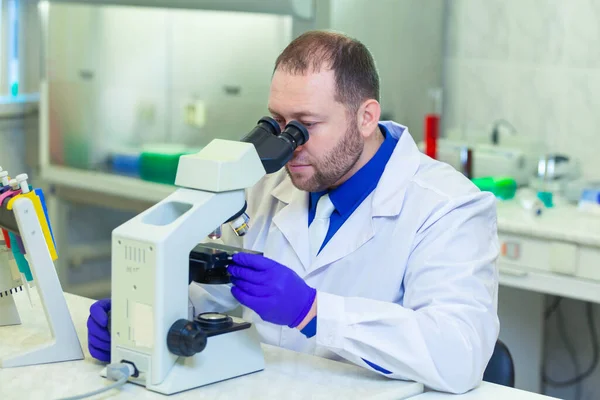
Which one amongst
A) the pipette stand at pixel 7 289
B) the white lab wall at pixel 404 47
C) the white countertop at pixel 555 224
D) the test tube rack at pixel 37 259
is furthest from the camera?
the white lab wall at pixel 404 47

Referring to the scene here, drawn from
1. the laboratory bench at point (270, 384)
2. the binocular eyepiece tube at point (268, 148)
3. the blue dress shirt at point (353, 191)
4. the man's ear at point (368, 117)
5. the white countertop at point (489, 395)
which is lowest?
the white countertop at point (489, 395)

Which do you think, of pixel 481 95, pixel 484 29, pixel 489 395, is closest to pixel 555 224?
pixel 481 95

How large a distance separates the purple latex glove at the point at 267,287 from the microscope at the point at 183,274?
0.03 m

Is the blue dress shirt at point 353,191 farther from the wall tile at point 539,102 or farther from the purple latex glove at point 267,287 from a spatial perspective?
the wall tile at point 539,102

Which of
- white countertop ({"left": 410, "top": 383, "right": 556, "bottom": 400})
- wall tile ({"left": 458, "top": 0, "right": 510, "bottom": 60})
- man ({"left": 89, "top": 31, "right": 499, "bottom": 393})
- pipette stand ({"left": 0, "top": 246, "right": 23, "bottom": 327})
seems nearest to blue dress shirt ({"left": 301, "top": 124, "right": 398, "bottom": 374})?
man ({"left": 89, "top": 31, "right": 499, "bottom": 393})

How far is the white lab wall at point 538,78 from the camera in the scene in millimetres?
3000

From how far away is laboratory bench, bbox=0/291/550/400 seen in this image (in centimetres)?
135

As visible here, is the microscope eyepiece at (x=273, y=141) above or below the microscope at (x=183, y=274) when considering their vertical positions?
above

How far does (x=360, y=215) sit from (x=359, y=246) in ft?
0.20

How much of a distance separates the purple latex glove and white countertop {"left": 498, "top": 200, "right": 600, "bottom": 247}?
119 cm

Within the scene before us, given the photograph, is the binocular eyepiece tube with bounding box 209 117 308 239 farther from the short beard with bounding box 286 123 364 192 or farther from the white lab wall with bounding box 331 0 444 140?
the white lab wall with bounding box 331 0 444 140

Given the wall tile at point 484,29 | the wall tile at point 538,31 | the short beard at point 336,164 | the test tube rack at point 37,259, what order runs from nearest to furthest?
the test tube rack at point 37,259
the short beard at point 336,164
the wall tile at point 538,31
the wall tile at point 484,29

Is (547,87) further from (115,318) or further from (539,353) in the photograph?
(115,318)

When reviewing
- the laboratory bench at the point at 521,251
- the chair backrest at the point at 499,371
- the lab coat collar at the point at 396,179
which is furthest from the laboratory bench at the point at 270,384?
the laboratory bench at the point at 521,251
